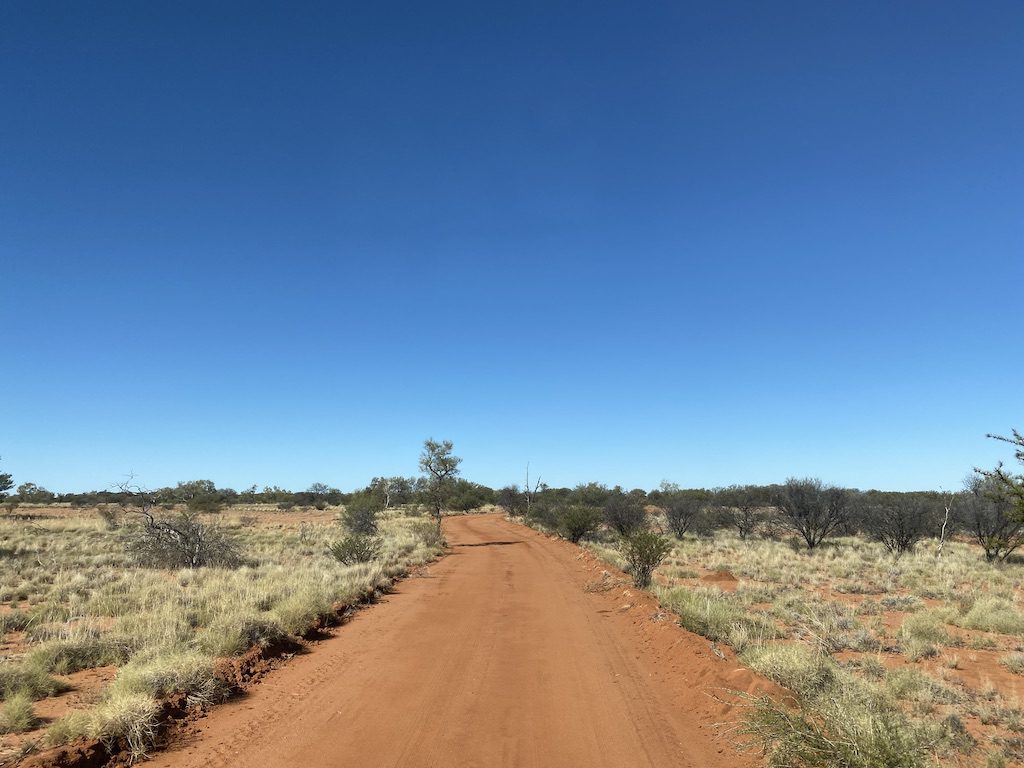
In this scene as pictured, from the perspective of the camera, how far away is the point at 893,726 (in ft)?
16.2

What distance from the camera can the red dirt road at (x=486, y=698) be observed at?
18.3 ft

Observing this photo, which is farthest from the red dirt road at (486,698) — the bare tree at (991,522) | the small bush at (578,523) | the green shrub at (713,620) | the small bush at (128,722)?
the bare tree at (991,522)

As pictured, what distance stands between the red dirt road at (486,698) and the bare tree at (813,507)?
23.3 metres

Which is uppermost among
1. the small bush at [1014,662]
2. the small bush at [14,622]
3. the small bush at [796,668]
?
the small bush at [796,668]

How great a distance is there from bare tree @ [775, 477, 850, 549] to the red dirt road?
2332 cm

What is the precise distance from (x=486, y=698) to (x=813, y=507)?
30.4 m

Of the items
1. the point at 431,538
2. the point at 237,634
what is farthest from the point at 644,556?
the point at 431,538

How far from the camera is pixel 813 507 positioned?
1257 inches

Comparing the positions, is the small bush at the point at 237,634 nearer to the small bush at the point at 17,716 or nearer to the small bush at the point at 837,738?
the small bush at the point at 17,716

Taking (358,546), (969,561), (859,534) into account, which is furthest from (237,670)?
(859,534)

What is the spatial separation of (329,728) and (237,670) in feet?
8.47

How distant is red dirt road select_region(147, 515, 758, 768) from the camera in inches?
219

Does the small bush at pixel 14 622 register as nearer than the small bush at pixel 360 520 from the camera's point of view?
Yes

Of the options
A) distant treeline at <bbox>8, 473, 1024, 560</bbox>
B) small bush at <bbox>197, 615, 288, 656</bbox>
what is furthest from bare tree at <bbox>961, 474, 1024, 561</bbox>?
Answer: small bush at <bbox>197, 615, 288, 656</bbox>
